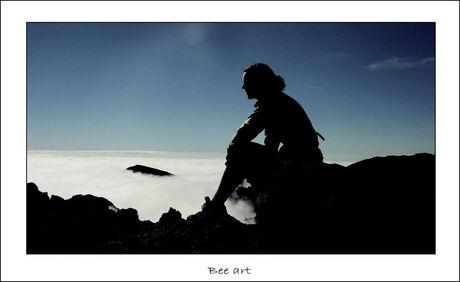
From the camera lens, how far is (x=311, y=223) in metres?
4.70

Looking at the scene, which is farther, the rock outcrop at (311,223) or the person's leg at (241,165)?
the person's leg at (241,165)

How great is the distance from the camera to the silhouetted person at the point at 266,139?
512cm

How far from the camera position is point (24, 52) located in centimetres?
514

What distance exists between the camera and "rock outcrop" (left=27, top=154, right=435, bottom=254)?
14.9ft

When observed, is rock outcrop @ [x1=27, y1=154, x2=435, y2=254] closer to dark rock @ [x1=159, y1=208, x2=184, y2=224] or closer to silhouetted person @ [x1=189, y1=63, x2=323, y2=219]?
silhouetted person @ [x1=189, y1=63, x2=323, y2=219]

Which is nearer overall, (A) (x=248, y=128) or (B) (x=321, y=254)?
(B) (x=321, y=254)

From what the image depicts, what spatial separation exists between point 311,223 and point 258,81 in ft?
8.17

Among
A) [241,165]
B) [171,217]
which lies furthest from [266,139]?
[171,217]

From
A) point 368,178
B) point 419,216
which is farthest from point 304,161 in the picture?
point 419,216

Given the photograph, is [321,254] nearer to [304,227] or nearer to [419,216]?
[304,227]

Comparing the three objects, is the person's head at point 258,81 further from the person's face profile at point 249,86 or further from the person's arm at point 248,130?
the person's arm at point 248,130

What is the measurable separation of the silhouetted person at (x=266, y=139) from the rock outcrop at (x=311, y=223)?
359 millimetres

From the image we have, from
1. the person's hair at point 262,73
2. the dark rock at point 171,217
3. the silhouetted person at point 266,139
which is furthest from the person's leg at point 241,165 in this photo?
the dark rock at point 171,217

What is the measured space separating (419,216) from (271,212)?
7.05ft
